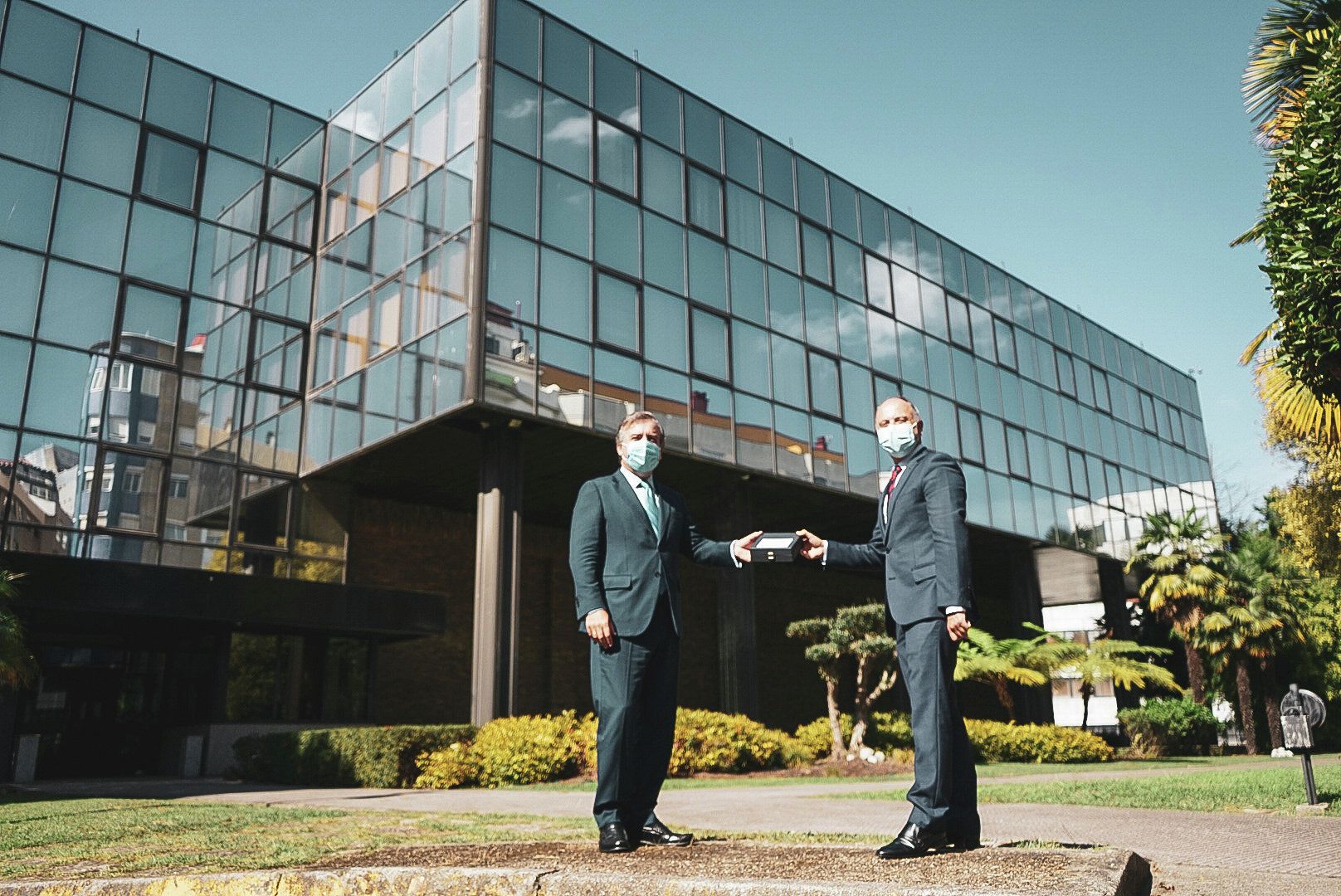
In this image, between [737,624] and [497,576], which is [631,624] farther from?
[737,624]

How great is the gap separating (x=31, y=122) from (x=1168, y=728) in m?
30.7

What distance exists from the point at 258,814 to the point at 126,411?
13.7 metres

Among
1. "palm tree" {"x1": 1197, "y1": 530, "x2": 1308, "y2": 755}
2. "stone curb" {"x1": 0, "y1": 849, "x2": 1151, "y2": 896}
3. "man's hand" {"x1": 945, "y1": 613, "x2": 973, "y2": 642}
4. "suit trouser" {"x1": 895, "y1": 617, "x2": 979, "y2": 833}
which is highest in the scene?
"palm tree" {"x1": 1197, "y1": 530, "x2": 1308, "y2": 755}

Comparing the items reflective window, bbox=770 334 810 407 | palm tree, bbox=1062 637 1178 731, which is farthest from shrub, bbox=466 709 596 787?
palm tree, bbox=1062 637 1178 731

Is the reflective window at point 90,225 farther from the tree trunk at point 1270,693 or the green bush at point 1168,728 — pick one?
the tree trunk at point 1270,693

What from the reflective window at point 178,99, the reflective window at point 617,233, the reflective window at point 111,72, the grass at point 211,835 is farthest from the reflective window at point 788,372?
the grass at point 211,835

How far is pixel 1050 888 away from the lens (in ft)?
8.82

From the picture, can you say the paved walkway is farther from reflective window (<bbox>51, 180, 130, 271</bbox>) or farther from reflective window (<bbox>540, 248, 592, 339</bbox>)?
reflective window (<bbox>51, 180, 130, 271</bbox>)

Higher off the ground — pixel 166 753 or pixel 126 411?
pixel 126 411

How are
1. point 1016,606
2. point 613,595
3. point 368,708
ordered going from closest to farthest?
1. point 613,595
2. point 368,708
3. point 1016,606

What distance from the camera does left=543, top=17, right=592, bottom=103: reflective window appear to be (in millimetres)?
21344

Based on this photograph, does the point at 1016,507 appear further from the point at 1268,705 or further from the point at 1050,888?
the point at 1050,888

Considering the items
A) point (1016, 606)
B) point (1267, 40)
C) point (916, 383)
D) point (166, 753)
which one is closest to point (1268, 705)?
point (1016, 606)

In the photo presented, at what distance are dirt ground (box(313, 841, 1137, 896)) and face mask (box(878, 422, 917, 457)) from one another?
1751mm
